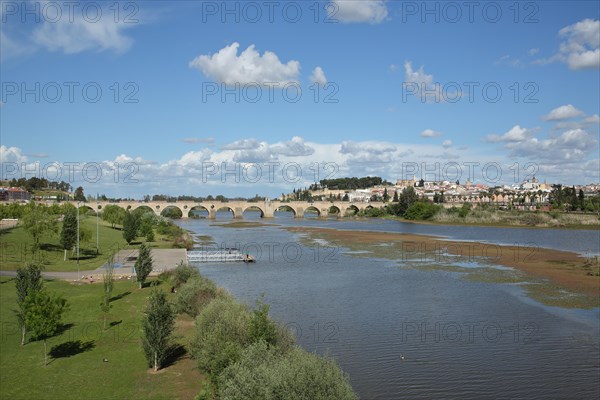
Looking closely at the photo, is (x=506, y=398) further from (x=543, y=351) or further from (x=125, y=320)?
(x=125, y=320)

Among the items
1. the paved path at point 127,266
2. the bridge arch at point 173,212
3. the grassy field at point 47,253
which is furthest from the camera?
the bridge arch at point 173,212

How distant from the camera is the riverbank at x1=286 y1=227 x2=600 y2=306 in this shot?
48.1 metres

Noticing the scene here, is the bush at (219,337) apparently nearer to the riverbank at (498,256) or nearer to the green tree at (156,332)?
the green tree at (156,332)

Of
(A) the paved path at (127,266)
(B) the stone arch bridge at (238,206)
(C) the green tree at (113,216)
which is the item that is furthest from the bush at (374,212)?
(A) the paved path at (127,266)

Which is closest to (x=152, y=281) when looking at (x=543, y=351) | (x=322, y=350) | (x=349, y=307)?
(x=349, y=307)

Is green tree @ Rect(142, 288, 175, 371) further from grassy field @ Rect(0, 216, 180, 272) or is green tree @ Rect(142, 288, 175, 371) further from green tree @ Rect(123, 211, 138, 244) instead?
green tree @ Rect(123, 211, 138, 244)

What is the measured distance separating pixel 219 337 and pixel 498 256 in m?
52.9

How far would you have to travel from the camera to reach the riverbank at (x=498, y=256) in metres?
48.1

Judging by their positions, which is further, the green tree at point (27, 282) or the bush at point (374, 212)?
the bush at point (374, 212)

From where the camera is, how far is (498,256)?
65.8 m

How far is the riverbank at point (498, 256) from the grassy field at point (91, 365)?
31774mm

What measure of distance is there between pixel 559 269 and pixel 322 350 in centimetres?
3807

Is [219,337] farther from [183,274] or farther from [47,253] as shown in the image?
[47,253]

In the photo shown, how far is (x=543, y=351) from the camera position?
26516 millimetres
